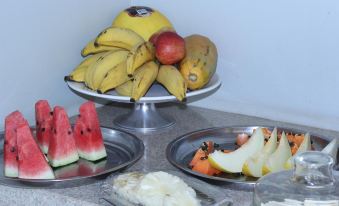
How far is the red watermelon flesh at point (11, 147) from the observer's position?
1.26 meters

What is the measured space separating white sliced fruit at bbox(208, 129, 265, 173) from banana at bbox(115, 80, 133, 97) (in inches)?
12.3

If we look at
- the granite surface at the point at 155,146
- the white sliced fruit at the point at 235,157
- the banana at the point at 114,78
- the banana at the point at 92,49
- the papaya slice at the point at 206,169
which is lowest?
the granite surface at the point at 155,146

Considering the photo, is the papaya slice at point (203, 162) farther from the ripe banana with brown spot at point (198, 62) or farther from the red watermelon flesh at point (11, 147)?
the red watermelon flesh at point (11, 147)

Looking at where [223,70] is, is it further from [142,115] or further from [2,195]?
[2,195]

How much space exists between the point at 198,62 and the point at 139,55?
0.15m

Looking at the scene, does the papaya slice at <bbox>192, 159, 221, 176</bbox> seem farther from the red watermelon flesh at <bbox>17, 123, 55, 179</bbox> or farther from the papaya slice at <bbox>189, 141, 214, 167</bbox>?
the red watermelon flesh at <bbox>17, 123, 55, 179</bbox>

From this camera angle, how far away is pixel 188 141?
143cm

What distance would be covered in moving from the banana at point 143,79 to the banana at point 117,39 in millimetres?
94

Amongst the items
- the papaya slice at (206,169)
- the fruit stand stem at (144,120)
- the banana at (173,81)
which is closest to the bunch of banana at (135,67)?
the banana at (173,81)

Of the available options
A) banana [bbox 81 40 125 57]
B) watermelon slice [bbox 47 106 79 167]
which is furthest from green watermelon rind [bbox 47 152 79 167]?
banana [bbox 81 40 125 57]

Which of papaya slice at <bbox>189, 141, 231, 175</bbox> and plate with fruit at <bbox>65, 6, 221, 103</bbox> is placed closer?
papaya slice at <bbox>189, 141, 231, 175</bbox>

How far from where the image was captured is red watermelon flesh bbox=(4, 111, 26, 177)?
1260 millimetres

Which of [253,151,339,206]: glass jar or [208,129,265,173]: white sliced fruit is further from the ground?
[253,151,339,206]: glass jar

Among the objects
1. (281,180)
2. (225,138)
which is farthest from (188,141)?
(281,180)
